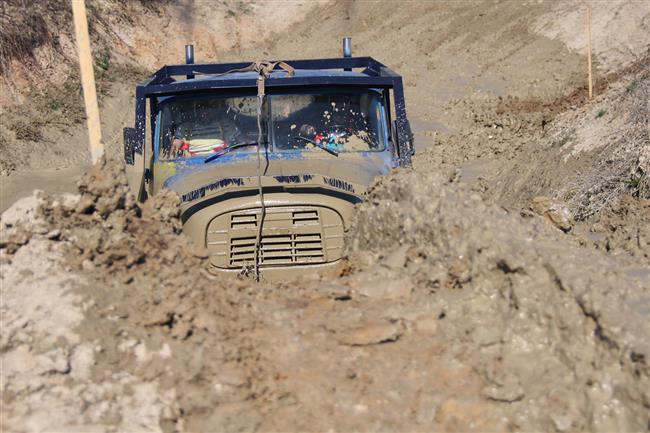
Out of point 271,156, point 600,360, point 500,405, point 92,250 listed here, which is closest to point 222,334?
point 92,250

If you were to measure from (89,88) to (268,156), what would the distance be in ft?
4.31

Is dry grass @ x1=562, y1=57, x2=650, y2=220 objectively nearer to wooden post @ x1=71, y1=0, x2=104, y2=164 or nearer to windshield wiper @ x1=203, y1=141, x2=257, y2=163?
windshield wiper @ x1=203, y1=141, x2=257, y2=163

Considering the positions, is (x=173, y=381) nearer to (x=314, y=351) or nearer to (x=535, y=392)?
(x=314, y=351)

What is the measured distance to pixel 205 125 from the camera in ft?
21.2

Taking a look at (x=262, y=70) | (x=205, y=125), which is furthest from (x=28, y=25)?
(x=205, y=125)

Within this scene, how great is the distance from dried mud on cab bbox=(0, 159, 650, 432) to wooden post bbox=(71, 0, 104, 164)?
37.0 inches

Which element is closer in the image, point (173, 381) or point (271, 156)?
point (173, 381)

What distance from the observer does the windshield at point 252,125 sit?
6410 mm

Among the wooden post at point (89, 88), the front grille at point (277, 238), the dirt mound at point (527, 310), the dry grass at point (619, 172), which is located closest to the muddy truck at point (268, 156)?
the front grille at point (277, 238)

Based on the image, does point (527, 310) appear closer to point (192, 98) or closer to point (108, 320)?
point (108, 320)

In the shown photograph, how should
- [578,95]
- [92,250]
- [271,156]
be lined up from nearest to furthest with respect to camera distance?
[92,250]
[271,156]
[578,95]

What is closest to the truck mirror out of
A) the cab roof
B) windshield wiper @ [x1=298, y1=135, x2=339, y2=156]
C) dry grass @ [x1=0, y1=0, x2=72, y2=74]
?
the cab roof

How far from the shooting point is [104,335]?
4020mm

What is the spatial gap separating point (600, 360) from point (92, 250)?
2.59 m
